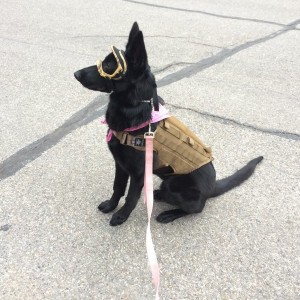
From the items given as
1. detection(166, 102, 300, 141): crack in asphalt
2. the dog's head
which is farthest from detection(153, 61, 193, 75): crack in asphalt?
the dog's head

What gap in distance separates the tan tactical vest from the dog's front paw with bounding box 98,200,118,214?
0.44 metres

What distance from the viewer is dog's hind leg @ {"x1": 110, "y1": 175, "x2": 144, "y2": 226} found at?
2.32 metres

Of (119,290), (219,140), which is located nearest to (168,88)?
(219,140)

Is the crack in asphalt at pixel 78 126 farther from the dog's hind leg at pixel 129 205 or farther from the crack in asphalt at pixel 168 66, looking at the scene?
the dog's hind leg at pixel 129 205

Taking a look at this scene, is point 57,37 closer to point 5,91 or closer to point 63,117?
point 5,91

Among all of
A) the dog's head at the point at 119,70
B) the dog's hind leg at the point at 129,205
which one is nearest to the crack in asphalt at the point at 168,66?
the dog's hind leg at the point at 129,205

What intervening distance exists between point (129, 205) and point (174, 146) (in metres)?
0.50

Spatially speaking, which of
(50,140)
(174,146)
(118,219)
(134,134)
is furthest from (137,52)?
(50,140)

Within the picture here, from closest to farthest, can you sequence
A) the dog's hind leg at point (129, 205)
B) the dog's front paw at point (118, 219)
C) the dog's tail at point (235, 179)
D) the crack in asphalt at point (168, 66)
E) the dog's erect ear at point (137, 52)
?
the dog's erect ear at point (137, 52) → the dog's hind leg at point (129, 205) → the dog's front paw at point (118, 219) → the dog's tail at point (235, 179) → the crack in asphalt at point (168, 66)

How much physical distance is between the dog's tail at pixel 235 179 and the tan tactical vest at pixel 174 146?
1.17ft

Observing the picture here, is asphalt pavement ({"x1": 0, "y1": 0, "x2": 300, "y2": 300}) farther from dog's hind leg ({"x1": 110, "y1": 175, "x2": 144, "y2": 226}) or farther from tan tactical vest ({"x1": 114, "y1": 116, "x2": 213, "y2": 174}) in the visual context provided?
tan tactical vest ({"x1": 114, "y1": 116, "x2": 213, "y2": 174})

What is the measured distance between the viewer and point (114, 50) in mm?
1889

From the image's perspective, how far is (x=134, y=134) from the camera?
2115 millimetres

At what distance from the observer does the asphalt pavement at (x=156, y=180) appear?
211 cm
